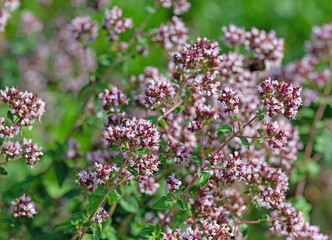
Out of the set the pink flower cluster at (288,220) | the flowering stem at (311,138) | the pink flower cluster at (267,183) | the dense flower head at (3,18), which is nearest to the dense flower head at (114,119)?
the pink flower cluster at (267,183)

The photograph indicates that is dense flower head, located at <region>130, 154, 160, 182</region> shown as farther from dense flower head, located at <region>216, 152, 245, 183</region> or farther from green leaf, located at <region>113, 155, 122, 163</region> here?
dense flower head, located at <region>216, 152, 245, 183</region>

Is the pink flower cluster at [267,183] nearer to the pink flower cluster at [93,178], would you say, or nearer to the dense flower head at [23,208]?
the pink flower cluster at [93,178]

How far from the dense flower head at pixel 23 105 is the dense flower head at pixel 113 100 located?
481 millimetres

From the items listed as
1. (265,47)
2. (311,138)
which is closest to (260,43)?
(265,47)

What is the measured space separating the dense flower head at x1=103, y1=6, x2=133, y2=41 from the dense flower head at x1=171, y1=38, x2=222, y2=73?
3.36 ft

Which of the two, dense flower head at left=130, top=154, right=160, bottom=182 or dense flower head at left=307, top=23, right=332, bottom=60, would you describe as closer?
dense flower head at left=130, top=154, right=160, bottom=182

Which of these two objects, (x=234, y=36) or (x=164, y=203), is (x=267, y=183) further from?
(x=234, y=36)

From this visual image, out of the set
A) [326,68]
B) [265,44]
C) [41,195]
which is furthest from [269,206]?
[326,68]

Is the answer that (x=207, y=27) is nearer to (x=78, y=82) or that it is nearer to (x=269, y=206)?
(x=78, y=82)

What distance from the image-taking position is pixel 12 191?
3430mm

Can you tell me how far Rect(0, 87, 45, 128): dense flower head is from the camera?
2607mm

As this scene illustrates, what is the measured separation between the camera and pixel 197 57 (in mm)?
2770

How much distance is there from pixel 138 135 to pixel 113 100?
24.9 inches

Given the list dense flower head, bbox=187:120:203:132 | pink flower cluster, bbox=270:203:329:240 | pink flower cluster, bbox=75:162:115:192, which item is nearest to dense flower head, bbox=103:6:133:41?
dense flower head, bbox=187:120:203:132
